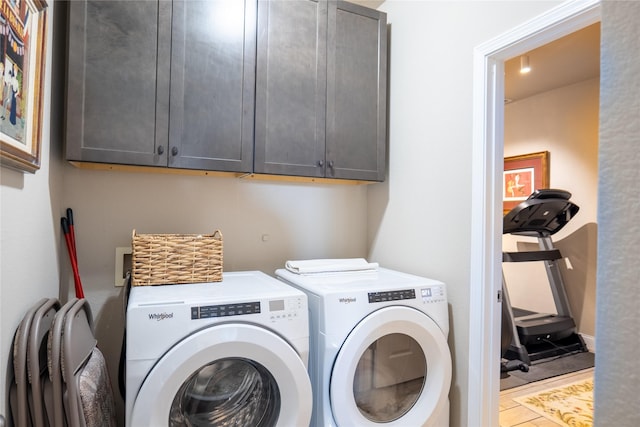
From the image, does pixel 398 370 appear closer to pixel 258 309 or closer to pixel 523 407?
pixel 258 309

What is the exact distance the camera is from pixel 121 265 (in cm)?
187

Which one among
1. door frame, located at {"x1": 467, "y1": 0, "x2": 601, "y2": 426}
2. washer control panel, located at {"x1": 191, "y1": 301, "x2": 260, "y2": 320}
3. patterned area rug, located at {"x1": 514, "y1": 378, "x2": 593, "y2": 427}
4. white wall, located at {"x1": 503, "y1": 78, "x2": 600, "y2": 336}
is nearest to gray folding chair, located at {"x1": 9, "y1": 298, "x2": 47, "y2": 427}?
washer control panel, located at {"x1": 191, "y1": 301, "x2": 260, "y2": 320}

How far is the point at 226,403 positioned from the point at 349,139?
1.43 meters

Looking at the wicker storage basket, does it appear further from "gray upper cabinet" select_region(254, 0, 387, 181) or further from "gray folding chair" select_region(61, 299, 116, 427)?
"gray upper cabinet" select_region(254, 0, 387, 181)

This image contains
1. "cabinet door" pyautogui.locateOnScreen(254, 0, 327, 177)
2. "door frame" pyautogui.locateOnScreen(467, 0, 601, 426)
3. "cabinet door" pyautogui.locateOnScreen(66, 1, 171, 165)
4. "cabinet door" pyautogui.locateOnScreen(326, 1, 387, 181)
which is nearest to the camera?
"cabinet door" pyautogui.locateOnScreen(66, 1, 171, 165)

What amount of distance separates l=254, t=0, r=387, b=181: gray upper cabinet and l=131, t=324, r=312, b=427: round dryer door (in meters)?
0.88

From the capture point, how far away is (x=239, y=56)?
1.79 meters

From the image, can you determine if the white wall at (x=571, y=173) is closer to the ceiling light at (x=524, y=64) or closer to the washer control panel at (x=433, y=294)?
the ceiling light at (x=524, y=64)

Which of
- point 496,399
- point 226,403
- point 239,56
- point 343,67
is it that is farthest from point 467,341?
point 239,56

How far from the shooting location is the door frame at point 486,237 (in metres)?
1.62

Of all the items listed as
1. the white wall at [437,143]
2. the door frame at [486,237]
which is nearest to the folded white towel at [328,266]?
the white wall at [437,143]

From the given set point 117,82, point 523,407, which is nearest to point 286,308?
point 117,82

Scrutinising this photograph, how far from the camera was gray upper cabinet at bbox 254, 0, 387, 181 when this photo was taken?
1.86 m

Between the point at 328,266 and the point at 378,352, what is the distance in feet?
1.74
